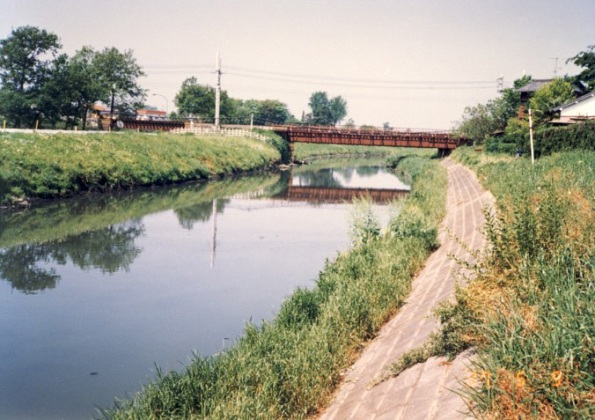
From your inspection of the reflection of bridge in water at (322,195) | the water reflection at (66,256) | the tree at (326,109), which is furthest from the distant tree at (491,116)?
the tree at (326,109)

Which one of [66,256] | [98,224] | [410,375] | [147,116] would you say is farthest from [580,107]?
[147,116]

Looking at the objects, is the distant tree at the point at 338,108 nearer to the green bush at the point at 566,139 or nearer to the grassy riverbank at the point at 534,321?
the green bush at the point at 566,139

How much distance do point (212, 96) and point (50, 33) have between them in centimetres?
4287

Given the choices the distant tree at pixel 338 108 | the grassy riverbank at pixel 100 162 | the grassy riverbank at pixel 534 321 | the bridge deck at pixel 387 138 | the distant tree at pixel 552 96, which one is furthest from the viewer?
the distant tree at pixel 338 108

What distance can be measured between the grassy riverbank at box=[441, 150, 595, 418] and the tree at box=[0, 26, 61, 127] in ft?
158

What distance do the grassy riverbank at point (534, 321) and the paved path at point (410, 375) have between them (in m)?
0.50

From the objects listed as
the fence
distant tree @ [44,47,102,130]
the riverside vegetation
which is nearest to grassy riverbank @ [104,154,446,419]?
the riverside vegetation

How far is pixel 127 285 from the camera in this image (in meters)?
15.4

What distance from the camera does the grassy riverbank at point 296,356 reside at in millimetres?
6793

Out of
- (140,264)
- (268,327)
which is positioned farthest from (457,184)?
(268,327)

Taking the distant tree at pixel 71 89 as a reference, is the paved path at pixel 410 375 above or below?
below

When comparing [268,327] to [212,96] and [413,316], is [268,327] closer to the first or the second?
[413,316]

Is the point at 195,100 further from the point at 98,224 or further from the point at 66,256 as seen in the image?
the point at 66,256

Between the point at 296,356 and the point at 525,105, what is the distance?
56395 millimetres
